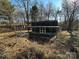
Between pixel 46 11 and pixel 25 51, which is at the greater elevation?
pixel 46 11

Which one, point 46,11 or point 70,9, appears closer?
point 70,9

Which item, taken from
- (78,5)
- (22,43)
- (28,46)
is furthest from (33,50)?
(78,5)

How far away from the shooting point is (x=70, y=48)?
9930 millimetres

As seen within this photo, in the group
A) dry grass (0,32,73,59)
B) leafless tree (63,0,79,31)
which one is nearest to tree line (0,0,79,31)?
leafless tree (63,0,79,31)

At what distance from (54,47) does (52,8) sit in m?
25.3

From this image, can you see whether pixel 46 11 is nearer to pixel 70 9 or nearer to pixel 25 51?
pixel 70 9

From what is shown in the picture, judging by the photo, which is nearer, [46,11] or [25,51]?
[25,51]

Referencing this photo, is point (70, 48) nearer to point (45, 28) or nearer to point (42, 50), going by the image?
point (42, 50)

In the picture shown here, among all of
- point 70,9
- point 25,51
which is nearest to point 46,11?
point 70,9

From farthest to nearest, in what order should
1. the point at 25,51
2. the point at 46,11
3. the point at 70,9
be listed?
the point at 46,11, the point at 70,9, the point at 25,51

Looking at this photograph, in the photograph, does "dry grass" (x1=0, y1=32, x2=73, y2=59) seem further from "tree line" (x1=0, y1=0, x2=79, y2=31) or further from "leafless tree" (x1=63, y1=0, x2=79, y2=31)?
"leafless tree" (x1=63, y1=0, x2=79, y2=31)

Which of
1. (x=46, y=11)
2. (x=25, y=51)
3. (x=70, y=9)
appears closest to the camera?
(x=25, y=51)

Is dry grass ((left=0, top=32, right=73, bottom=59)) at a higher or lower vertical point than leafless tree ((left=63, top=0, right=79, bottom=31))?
lower

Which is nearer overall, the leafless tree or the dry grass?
the dry grass
